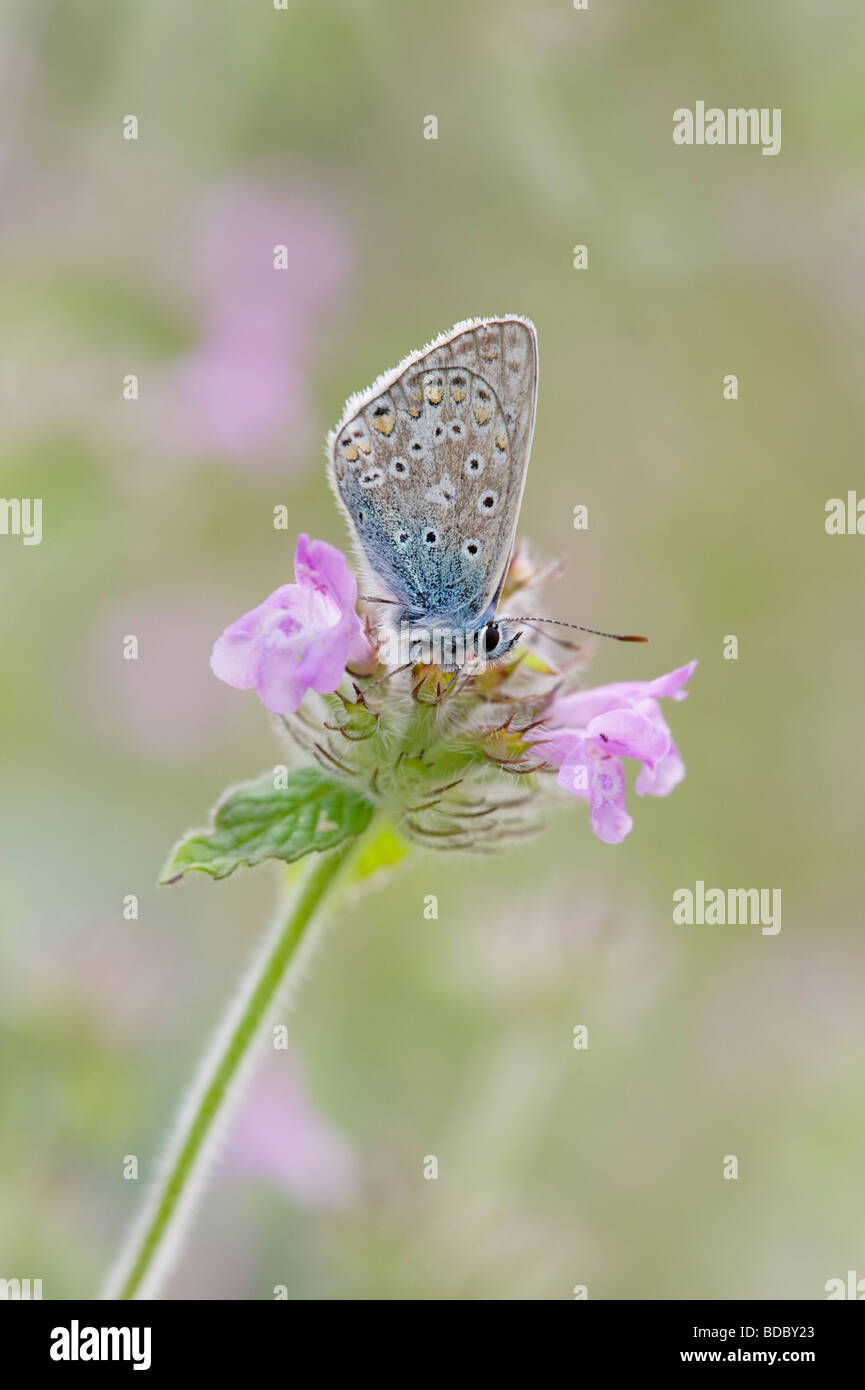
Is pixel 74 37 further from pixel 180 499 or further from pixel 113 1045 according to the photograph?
pixel 113 1045

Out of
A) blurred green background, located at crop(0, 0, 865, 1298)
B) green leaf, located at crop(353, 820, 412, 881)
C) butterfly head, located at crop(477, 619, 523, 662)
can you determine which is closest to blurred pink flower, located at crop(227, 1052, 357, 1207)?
blurred green background, located at crop(0, 0, 865, 1298)

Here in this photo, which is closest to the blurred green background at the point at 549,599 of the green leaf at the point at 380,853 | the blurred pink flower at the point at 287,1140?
the blurred pink flower at the point at 287,1140

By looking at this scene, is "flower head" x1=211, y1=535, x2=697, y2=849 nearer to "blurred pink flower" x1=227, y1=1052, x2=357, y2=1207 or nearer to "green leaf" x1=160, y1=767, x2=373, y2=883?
"green leaf" x1=160, y1=767, x2=373, y2=883
